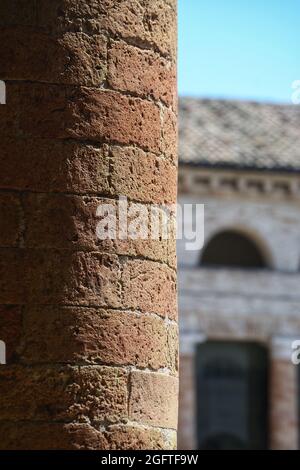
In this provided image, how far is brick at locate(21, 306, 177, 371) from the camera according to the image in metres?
4.50

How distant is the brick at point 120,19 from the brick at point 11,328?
0.94 metres

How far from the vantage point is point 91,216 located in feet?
15.2

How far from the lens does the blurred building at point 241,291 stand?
78.5ft

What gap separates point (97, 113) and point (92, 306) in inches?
25.7

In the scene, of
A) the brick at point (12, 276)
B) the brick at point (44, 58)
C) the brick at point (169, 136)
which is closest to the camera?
the brick at point (12, 276)

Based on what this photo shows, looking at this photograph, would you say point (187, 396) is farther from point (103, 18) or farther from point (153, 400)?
point (103, 18)

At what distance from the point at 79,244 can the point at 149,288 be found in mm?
319

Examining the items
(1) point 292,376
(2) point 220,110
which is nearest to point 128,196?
(1) point 292,376

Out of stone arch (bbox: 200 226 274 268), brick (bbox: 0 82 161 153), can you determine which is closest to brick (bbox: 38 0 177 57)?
brick (bbox: 0 82 161 153)

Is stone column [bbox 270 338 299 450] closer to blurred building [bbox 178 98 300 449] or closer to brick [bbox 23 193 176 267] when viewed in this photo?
blurred building [bbox 178 98 300 449]

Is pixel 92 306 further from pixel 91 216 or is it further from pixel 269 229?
pixel 269 229

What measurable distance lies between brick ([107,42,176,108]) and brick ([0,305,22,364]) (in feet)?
2.79

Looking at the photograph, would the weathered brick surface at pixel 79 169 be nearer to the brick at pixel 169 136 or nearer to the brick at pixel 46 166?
the brick at pixel 46 166

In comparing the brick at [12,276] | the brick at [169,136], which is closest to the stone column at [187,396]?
the brick at [169,136]
